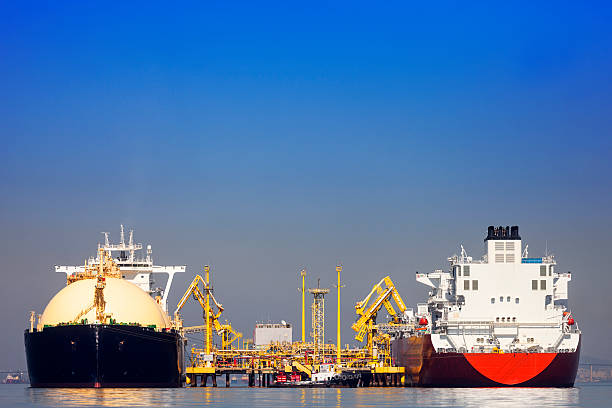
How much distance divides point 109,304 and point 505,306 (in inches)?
1193

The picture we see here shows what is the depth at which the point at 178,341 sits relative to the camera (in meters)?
95.8

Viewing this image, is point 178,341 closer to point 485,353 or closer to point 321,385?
point 321,385

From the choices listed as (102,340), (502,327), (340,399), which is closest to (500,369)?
(502,327)

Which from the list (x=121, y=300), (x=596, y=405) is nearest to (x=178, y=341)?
(x=121, y=300)

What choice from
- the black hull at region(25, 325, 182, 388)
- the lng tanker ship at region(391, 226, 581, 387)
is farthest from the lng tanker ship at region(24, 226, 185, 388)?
the lng tanker ship at region(391, 226, 581, 387)

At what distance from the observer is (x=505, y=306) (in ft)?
279

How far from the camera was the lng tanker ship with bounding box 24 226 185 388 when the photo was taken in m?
81.6

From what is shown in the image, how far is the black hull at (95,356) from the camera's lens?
81.4 m

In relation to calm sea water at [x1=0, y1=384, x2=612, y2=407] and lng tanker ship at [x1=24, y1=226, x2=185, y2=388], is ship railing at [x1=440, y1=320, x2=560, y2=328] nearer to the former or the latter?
calm sea water at [x1=0, y1=384, x2=612, y2=407]

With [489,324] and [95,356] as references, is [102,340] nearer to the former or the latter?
[95,356]

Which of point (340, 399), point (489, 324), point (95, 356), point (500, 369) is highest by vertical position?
point (489, 324)

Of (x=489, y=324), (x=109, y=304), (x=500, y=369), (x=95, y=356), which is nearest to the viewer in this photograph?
(x=500, y=369)

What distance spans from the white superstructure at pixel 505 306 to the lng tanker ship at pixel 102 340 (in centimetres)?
2149

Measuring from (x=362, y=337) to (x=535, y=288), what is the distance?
36117 mm
